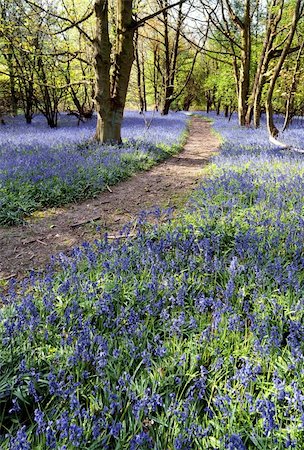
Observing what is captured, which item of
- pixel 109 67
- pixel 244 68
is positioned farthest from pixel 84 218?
pixel 244 68

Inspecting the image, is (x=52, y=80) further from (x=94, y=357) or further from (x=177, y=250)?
(x=94, y=357)

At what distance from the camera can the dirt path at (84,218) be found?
14.0 feet

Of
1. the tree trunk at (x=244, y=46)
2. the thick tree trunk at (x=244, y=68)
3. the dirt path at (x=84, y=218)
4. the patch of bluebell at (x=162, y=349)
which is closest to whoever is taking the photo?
the patch of bluebell at (x=162, y=349)

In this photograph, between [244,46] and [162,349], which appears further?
[244,46]

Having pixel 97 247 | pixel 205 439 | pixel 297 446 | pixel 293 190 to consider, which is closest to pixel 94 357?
pixel 205 439

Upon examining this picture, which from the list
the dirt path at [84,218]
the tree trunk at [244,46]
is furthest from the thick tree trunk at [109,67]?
the tree trunk at [244,46]

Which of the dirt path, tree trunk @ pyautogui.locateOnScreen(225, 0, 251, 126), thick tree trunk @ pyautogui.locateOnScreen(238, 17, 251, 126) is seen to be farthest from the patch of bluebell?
thick tree trunk @ pyautogui.locateOnScreen(238, 17, 251, 126)

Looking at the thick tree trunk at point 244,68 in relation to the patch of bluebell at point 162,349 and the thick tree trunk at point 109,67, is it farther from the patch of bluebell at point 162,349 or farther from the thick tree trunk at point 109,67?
the patch of bluebell at point 162,349

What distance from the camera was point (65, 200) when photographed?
21.0 feet

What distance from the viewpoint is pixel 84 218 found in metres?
5.62

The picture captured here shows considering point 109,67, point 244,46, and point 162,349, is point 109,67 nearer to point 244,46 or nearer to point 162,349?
point 162,349

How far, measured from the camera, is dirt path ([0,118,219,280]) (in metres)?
4.27

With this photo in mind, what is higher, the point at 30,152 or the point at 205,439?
the point at 30,152

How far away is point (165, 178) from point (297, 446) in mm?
7106
